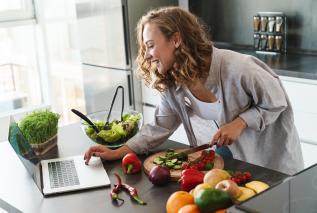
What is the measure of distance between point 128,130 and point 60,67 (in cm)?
260

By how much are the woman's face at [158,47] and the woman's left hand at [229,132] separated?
0.34 metres

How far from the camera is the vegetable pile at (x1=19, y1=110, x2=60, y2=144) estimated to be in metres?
1.93

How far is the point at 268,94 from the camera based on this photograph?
1.90m

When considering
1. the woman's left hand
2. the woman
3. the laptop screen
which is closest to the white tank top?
the woman

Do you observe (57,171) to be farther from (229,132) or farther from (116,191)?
(229,132)

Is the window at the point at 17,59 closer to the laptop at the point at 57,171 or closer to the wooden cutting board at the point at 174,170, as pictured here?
the laptop at the point at 57,171

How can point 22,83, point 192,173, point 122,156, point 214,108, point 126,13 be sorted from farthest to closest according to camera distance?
point 22,83
point 126,13
point 214,108
point 122,156
point 192,173

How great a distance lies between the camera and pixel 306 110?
115 inches

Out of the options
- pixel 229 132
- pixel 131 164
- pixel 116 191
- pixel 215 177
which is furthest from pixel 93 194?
pixel 229 132

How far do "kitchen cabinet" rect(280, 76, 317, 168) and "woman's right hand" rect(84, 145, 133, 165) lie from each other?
4.63ft

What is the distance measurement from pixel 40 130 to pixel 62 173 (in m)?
0.25

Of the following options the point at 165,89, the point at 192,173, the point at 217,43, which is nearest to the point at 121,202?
the point at 192,173

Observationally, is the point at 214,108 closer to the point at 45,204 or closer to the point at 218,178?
the point at 218,178

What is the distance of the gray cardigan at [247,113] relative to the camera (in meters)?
1.91
